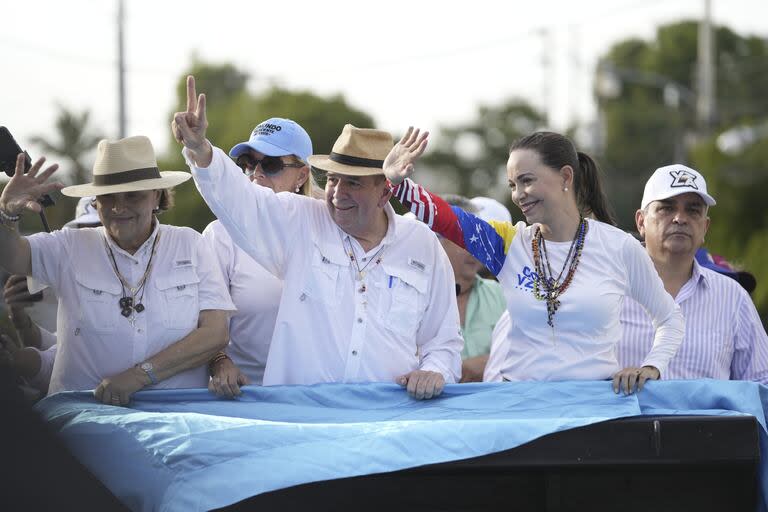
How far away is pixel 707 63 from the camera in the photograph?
107 ft

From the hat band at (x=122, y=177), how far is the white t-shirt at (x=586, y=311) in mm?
1487

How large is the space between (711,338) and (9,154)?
10.0ft

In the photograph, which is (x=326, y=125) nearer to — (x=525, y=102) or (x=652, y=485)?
(x=525, y=102)

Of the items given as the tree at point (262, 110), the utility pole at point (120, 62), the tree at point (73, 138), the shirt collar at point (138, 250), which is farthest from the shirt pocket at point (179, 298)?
the tree at point (262, 110)

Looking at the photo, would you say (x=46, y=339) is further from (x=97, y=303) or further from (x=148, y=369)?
(x=148, y=369)

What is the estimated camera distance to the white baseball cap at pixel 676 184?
5.36 metres

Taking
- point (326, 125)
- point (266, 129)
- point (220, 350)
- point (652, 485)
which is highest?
point (326, 125)

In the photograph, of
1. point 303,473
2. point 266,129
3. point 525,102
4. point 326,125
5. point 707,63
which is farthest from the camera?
point 525,102

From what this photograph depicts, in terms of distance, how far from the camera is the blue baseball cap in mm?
5402

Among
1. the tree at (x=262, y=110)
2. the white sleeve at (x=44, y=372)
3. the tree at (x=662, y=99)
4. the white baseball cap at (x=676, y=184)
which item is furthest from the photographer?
the tree at (x=662, y=99)

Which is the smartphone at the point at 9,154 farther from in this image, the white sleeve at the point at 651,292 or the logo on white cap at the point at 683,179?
the logo on white cap at the point at 683,179

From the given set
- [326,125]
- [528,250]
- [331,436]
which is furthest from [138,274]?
[326,125]

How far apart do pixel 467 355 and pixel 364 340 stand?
1.63 meters

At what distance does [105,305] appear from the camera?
464cm
